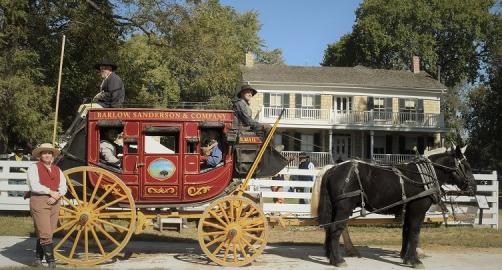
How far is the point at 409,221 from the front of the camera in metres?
8.70

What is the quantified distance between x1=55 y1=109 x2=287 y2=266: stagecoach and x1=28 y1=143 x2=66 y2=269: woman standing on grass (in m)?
0.35

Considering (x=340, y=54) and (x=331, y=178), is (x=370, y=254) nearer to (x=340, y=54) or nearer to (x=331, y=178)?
(x=331, y=178)

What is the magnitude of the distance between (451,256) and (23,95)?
1414 centimetres

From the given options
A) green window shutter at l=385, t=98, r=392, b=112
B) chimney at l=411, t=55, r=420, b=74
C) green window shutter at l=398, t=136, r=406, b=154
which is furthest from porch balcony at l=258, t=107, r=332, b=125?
chimney at l=411, t=55, r=420, b=74

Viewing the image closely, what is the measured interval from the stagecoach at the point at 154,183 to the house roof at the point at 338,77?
32.3 m

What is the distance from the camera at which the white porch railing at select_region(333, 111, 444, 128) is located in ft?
135

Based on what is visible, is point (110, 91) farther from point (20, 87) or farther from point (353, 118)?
point (353, 118)

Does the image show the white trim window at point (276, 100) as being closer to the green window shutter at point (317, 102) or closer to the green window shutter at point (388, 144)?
the green window shutter at point (317, 102)

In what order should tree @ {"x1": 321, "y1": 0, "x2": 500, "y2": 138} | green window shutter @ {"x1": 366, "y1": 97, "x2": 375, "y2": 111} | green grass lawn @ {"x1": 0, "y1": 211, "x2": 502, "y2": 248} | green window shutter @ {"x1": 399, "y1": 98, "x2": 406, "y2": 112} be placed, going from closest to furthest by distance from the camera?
green grass lawn @ {"x1": 0, "y1": 211, "x2": 502, "y2": 248} < green window shutter @ {"x1": 366, "y1": 97, "x2": 375, "y2": 111} < green window shutter @ {"x1": 399, "y1": 98, "x2": 406, "y2": 112} < tree @ {"x1": 321, "y1": 0, "x2": 500, "y2": 138}

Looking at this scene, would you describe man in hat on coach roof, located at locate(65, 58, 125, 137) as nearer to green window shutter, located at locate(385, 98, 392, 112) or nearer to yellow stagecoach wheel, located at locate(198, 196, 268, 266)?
yellow stagecoach wheel, located at locate(198, 196, 268, 266)

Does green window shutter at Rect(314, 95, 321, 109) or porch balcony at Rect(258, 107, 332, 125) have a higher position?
green window shutter at Rect(314, 95, 321, 109)

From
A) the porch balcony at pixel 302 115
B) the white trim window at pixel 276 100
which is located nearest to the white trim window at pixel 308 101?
the porch balcony at pixel 302 115

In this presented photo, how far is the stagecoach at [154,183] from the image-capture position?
8.14 metres

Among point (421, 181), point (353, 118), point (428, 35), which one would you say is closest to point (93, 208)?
point (421, 181)
